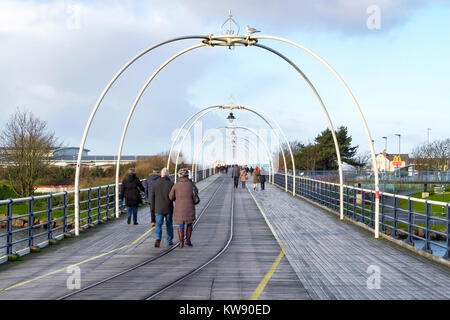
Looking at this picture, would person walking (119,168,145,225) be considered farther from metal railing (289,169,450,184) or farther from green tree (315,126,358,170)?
green tree (315,126,358,170)

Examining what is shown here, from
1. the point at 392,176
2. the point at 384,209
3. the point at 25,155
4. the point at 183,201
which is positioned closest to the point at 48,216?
the point at 183,201

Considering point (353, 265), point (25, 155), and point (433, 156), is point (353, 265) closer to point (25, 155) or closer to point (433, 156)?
point (25, 155)

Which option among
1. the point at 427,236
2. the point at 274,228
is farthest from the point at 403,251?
the point at 274,228

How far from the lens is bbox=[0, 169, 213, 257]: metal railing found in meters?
12.6

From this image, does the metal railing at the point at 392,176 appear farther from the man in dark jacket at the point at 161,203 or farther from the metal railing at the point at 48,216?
the man in dark jacket at the point at 161,203

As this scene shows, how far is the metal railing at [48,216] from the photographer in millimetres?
12633

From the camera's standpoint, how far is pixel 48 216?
14922 mm

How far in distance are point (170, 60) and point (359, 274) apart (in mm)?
13064

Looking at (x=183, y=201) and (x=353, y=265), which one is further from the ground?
(x=183, y=201)

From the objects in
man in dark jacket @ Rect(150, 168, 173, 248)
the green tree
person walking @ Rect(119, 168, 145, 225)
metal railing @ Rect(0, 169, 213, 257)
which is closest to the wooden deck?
man in dark jacket @ Rect(150, 168, 173, 248)
